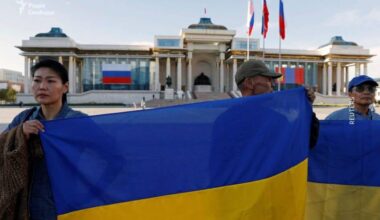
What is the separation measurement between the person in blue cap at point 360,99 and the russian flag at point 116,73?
4491 centimetres

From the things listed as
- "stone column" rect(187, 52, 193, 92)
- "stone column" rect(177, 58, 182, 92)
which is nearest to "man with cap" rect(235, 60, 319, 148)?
"stone column" rect(177, 58, 182, 92)

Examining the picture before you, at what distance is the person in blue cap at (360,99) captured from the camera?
2.83m

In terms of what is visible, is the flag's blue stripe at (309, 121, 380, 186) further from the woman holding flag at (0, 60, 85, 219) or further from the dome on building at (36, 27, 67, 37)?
the dome on building at (36, 27, 67, 37)

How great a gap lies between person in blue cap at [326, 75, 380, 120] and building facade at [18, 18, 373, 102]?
134ft

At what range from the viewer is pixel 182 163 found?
2029 mm

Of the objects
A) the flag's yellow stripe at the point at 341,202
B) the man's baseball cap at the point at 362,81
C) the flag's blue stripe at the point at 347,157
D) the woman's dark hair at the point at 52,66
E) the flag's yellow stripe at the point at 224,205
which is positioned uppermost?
the woman's dark hair at the point at 52,66

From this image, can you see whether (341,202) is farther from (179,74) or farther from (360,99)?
(179,74)

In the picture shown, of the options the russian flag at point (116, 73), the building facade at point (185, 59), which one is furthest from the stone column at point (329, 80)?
the russian flag at point (116, 73)

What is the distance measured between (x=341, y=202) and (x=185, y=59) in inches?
1881

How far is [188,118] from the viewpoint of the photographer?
2.10 meters

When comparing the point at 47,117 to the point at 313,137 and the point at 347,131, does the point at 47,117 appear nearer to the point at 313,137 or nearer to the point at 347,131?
the point at 313,137

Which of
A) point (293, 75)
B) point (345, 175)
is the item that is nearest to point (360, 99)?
point (345, 175)

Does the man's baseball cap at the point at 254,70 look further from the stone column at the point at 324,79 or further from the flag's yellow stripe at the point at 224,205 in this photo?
the stone column at the point at 324,79

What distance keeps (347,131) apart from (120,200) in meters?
1.86
